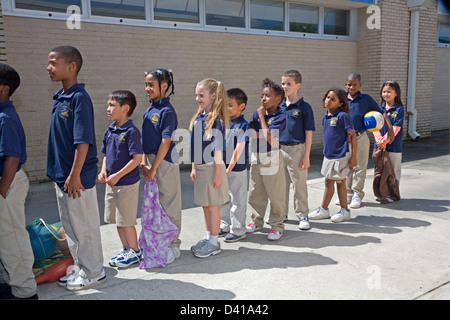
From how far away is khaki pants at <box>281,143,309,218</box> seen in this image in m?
4.57

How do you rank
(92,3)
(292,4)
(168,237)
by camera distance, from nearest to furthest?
(168,237), (92,3), (292,4)

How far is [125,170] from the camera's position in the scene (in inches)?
Answer: 135

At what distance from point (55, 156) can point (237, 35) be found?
21.1 ft

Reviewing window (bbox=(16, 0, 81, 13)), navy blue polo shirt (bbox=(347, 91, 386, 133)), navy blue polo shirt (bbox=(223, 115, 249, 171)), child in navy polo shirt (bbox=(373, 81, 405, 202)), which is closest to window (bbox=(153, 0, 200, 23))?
window (bbox=(16, 0, 81, 13))

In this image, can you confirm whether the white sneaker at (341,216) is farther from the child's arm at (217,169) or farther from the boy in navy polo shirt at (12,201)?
the boy in navy polo shirt at (12,201)

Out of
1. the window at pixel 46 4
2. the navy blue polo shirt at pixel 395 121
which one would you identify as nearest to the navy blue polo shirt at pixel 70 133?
the navy blue polo shirt at pixel 395 121

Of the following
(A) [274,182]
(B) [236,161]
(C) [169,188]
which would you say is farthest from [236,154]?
(C) [169,188]

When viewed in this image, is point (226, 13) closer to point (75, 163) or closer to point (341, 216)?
point (341, 216)

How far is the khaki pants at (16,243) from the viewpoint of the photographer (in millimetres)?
2916

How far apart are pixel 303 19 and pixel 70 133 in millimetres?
8306

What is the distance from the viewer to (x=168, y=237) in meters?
3.72

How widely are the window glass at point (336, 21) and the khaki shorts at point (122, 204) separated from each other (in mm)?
8541
